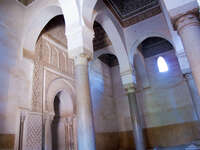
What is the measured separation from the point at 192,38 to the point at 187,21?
35 cm

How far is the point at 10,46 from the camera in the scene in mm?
5406

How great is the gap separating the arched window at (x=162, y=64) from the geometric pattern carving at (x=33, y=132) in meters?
8.19

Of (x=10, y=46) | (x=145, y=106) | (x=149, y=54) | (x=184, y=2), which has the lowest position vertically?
(x=145, y=106)

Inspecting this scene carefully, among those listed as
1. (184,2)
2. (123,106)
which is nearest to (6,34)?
(184,2)

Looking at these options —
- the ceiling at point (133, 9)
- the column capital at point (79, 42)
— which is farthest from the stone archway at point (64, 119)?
the ceiling at point (133, 9)

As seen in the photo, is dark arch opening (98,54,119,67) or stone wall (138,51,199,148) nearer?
stone wall (138,51,199,148)

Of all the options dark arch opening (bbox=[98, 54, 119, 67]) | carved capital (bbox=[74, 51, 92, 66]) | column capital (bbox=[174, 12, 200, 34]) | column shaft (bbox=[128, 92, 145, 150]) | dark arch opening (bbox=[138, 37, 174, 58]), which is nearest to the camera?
column capital (bbox=[174, 12, 200, 34])

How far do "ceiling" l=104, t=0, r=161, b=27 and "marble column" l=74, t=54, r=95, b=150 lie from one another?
3771 mm

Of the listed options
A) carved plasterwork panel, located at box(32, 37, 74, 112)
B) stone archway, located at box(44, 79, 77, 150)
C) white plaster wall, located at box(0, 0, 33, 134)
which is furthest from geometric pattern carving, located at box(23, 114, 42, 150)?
stone archway, located at box(44, 79, 77, 150)

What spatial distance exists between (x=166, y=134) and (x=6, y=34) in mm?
9453

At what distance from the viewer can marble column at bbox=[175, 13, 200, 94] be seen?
2.77 metres

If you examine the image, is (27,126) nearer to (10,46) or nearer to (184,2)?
(10,46)

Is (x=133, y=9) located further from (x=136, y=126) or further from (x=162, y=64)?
(x=136, y=126)

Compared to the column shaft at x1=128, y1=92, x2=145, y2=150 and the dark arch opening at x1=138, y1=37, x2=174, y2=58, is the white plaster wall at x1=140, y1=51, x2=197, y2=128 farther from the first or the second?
the column shaft at x1=128, y1=92, x2=145, y2=150
